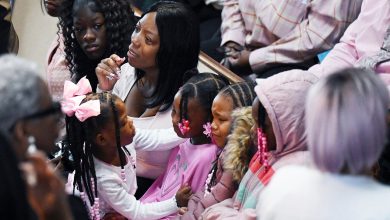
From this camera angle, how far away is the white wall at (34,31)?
4.83 metres

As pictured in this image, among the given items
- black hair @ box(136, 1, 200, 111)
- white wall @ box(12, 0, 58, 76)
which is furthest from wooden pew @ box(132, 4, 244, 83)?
white wall @ box(12, 0, 58, 76)

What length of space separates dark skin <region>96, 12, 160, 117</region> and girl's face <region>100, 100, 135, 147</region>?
1.42 ft

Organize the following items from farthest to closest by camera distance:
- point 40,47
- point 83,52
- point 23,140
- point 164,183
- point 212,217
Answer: point 40,47, point 83,52, point 164,183, point 212,217, point 23,140

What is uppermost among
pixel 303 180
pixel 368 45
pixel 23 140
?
pixel 23 140

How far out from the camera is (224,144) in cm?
288

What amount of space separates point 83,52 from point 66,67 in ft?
0.50

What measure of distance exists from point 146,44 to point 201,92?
0.45 metres

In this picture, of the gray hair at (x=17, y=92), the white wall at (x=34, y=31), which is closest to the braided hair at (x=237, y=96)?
the gray hair at (x=17, y=92)

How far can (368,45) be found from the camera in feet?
10.6

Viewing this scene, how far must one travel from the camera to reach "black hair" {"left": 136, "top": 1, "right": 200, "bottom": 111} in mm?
3395

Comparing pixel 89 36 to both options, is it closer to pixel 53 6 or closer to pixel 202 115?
pixel 53 6

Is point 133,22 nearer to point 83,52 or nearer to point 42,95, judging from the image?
point 83,52

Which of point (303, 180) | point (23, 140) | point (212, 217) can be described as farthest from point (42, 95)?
point (212, 217)

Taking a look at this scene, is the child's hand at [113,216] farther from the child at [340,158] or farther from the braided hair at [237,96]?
the child at [340,158]
